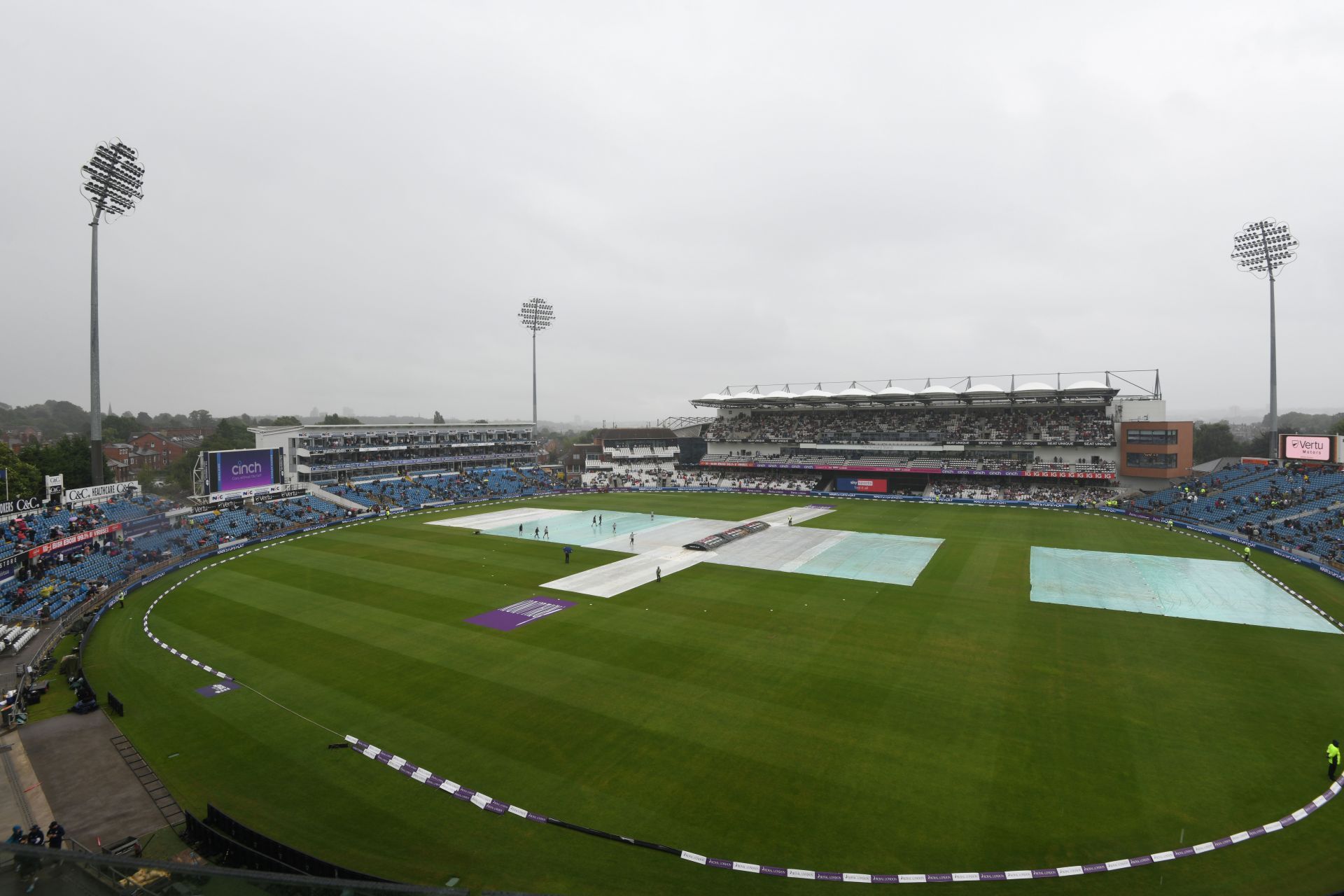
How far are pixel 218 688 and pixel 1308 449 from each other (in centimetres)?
7436

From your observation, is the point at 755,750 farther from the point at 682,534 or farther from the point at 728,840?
the point at 682,534

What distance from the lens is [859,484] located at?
7256cm

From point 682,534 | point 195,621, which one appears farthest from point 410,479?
point 195,621

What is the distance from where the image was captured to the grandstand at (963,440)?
6181 centimetres

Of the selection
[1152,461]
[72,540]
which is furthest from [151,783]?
[1152,461]

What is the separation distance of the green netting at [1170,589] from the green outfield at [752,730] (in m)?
1.45

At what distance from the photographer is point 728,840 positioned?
12.2 metres

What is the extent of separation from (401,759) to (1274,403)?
74426mm

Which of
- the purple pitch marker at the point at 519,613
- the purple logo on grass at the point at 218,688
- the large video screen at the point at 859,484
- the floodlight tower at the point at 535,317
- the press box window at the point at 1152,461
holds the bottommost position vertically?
the purple logo on grass at the point at 218,688

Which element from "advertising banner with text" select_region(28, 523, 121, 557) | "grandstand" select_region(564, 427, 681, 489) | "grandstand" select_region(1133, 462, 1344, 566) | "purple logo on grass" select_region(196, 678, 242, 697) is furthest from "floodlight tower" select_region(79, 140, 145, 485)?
"grandstand" select_region(1133, 462, 1344, 566)

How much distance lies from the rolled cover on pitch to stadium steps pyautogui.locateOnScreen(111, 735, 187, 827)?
28.4 m

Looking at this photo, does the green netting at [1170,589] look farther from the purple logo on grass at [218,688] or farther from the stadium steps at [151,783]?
the purple logo on grass at [218,688]

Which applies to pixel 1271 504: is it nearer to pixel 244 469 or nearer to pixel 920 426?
pixel 920 426

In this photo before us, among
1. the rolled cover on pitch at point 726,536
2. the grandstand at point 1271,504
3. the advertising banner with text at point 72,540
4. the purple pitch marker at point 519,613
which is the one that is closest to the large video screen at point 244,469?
the advertising banner with text at point 72,540
